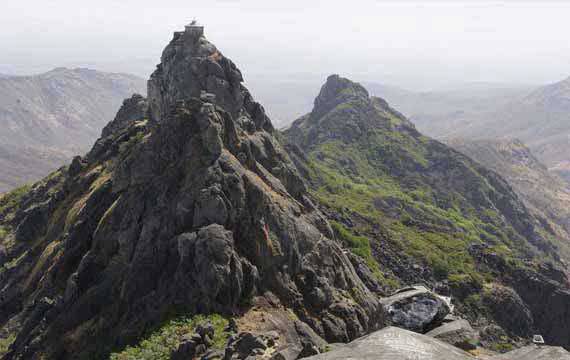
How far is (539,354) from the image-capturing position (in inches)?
1170

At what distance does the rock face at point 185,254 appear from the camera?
45.2m

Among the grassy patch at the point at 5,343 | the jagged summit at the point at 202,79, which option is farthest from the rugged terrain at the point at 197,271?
the jagged summit at the point at 202,79

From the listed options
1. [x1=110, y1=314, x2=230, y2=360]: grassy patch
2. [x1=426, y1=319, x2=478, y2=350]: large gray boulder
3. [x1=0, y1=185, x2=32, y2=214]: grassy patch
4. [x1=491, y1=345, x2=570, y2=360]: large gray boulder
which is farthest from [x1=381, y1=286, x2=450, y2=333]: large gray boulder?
[x1=0, y1=185, x2=32, y2=214]: grassy patch

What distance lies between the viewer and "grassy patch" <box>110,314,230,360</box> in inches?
1551

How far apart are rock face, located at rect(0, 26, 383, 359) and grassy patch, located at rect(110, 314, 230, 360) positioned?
142cm

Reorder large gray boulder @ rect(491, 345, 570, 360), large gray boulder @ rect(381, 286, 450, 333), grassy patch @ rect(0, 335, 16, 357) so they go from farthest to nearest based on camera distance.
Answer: grassy patch @ rect(0, 335, 16, 357) → large gray boulder @ rect(381, 286, 450, 333) → large gray boulder @ rect(491, 345, 570, 360)

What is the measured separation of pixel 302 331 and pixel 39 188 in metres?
89.3

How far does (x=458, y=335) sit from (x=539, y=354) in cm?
1467

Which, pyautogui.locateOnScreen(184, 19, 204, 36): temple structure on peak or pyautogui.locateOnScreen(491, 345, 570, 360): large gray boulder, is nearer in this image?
pyautogui.locateOnScreen(491, 345, 570, 360): large gray boulder

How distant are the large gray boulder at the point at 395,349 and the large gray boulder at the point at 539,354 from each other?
162 inches

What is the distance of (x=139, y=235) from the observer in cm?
5169

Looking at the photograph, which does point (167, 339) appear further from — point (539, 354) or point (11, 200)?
point (11, 200)

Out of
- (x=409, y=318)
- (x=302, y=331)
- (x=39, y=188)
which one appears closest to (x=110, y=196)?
(x=302, y=331)

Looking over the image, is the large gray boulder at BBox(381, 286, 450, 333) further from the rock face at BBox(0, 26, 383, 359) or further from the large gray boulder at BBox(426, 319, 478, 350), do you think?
the large gray boulder at BBox(426, 319, 478, 350)
